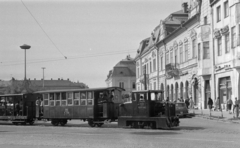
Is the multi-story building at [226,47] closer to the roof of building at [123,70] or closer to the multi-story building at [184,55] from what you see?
the multi-story building at [184,55]

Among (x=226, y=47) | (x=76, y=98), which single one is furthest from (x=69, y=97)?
(x=226, y=47)

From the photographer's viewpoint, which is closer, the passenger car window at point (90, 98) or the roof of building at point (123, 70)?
the passenger car window at point (90, 98)

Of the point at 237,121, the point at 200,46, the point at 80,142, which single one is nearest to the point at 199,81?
the point at 200,46

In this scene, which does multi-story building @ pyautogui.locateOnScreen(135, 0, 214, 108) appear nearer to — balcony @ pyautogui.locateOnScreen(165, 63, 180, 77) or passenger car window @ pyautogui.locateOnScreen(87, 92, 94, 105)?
balcony @ pyautogui.locateOnScreen(165, 63, 180, 77)

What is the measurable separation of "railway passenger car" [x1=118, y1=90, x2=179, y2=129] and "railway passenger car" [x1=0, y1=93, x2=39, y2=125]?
35.8 ft

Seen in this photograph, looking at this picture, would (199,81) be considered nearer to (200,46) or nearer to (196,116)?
(200,46)

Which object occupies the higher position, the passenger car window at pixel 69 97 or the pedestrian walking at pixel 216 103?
the passenger car window at pixel 69 97

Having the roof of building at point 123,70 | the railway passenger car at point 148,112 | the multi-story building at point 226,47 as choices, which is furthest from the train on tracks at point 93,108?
the roof of building at point 123,70

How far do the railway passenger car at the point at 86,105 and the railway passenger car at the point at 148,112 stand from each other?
5.94ft

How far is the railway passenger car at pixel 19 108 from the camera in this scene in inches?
1337

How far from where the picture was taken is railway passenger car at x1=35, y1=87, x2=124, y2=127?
89.8 feet

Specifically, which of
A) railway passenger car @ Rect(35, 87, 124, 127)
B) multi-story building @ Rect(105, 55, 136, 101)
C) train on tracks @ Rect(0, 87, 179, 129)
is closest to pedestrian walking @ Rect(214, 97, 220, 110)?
train on tracks @ Rect(0, 87, 179, 129)

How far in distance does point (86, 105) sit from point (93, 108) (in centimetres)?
72

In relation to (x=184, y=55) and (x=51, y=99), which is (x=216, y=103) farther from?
(x=51, y=99)
